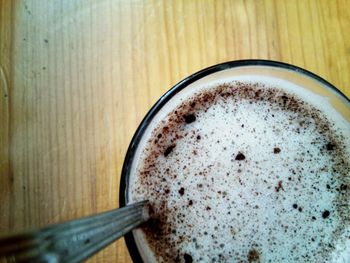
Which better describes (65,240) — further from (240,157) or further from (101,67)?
(101,67)

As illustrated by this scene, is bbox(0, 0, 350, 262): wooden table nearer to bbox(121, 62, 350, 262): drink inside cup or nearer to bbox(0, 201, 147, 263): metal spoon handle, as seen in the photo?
bbox(121, 62, 350, 262): drink inside cup

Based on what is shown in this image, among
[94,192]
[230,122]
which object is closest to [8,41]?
[94,192]

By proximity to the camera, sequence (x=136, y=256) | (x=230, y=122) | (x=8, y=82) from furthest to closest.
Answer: (x=8, y=82)
(x=230, y=122)
(x=136, y=256)

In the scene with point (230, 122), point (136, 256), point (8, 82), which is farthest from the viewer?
point (8, 82)

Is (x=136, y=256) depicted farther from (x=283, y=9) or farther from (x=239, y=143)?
(x=283, y=9)

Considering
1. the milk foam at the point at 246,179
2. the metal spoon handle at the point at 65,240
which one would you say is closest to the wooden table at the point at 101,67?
the milk foam at the point at 246,179

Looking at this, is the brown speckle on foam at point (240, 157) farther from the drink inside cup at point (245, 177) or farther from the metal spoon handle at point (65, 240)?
the metal spoon handle at point (65, 240)

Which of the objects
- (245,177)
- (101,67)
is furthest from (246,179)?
(101,67)
